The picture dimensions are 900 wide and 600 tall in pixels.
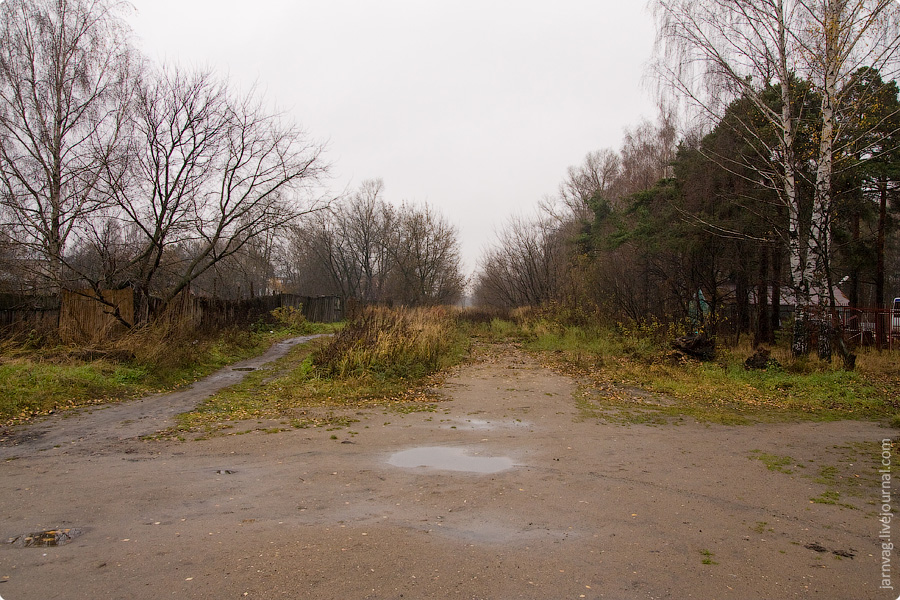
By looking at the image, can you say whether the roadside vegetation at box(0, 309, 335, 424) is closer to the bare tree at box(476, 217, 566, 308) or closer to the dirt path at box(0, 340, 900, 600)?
the dirt path at box(0, 340, 900, 600)

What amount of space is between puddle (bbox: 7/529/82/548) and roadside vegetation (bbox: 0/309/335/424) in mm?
5031

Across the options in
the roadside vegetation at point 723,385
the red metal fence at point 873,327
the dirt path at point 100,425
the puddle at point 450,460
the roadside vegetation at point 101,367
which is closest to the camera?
the puddle at point 450,460

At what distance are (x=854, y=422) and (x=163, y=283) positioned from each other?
678 inches

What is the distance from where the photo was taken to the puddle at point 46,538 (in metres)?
3.71

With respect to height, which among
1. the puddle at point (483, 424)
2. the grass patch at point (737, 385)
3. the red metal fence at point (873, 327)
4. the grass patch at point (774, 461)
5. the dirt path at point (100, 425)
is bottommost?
the dirt path at point (100, 425)

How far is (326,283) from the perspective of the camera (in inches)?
2090

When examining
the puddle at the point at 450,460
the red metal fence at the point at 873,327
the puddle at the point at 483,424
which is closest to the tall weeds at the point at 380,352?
the puddle at the point at 483,424

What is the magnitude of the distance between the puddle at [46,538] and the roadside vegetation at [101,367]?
198 inches

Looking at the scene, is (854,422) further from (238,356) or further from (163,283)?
(163,283)

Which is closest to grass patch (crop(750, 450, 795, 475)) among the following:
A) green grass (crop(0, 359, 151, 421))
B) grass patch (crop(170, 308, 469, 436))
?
grass patch (crop(170, 308, 469, 436))

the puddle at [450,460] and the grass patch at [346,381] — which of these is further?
the grass patch at [346,381]

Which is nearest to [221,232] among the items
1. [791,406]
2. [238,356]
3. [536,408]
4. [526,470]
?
[238,356]

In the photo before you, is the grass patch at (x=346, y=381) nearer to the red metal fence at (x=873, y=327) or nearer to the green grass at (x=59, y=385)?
the green grass at (x=59, y=385)

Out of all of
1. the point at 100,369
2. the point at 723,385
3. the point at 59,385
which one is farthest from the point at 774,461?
the point at 100,369
